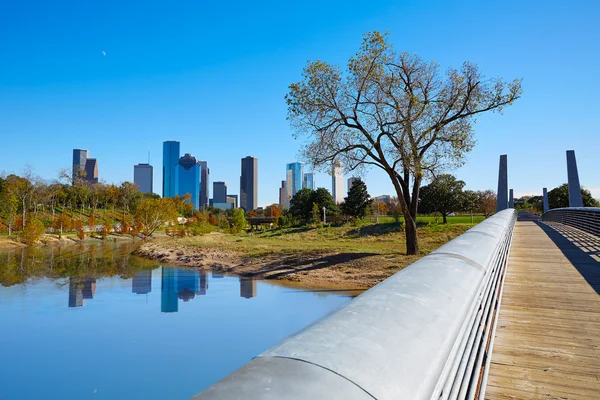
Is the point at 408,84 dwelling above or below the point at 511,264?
above

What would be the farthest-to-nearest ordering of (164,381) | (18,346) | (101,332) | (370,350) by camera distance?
(101,332)
(18,346)
(164,381)
(370,350)

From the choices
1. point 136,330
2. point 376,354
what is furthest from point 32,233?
point 376,354

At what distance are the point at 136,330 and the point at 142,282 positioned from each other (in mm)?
7468

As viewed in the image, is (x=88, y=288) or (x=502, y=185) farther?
(x=502, y=185)

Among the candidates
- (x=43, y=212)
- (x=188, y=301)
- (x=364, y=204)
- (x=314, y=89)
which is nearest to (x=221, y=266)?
(x=188, y=301)

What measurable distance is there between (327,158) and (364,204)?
33983 millimetres

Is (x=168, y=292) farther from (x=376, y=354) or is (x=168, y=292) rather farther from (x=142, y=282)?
(x=376, y=354)

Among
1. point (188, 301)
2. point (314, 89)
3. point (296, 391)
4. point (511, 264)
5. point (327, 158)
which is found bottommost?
point (188, 301)

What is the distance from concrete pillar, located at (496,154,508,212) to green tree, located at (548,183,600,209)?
2202 centimetres

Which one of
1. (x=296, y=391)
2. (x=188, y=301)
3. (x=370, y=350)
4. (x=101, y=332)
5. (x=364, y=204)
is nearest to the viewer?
(x=296, y=391)

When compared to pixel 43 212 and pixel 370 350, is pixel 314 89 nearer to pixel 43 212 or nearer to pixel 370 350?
pixel 370 350

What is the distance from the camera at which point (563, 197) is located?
55.7 m

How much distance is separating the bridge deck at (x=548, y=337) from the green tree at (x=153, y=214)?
41.3m

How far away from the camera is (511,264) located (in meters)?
7.58
